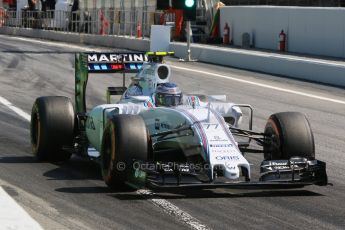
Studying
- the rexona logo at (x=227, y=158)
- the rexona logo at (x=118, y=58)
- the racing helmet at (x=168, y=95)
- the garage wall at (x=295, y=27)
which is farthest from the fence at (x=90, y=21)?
the rexona logo at (x=227, y=158)

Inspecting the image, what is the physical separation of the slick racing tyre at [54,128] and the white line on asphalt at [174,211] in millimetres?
2090

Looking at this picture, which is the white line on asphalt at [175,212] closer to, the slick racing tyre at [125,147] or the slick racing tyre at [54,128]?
the slick racing tyre at [125,147]

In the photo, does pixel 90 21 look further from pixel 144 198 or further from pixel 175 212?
pixel 175 212

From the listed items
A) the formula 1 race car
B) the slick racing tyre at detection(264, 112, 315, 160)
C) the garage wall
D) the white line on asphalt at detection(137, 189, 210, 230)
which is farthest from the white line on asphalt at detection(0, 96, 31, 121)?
the garage wall

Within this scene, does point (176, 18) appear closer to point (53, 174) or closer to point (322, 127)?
point (322, 127)

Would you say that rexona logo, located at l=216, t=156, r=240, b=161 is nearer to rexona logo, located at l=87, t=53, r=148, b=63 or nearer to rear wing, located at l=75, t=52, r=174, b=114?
rear wing, located at l=75, t=52, r=174, b=114

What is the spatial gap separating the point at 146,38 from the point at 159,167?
2950 centimetres

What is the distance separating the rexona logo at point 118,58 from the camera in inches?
499

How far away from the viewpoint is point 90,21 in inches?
1821

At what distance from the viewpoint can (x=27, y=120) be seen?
15.8 m

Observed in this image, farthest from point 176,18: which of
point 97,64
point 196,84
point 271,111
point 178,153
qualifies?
point 178,153

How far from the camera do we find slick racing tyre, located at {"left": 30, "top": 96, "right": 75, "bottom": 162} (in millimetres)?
11508

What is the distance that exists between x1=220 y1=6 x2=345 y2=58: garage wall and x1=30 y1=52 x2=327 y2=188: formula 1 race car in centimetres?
1578

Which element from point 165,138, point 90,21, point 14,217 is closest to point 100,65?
point 165,138
